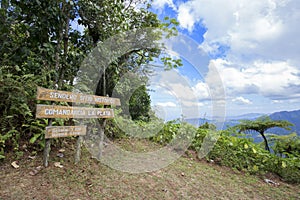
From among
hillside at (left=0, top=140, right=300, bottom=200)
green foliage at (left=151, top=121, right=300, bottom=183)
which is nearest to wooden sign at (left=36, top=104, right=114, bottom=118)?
hillside at (left=0, top=140, right=300, bottom=200)

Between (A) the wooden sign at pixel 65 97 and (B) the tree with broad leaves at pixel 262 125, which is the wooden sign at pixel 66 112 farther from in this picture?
(B) the tree with broad leaves at pixel 262 125

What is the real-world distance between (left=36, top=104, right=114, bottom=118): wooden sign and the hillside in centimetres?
86

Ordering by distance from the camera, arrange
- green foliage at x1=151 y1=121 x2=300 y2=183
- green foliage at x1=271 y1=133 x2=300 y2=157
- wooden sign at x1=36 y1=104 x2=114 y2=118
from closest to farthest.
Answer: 1. wooden sign at x1=36 y1=104 x2=114 y2=118
2. green foliage at x1=151 y1=121 x2=300 y2=183
3. green foliage at x1=271 y1=133 x2=300 y2=157

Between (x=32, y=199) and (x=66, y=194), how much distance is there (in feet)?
1.26

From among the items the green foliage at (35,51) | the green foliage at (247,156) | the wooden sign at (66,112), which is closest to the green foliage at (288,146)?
the green foliage at (247,156)

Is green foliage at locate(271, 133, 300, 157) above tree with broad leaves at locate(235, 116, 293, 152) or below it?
below

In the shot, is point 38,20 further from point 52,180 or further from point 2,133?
point 52,180

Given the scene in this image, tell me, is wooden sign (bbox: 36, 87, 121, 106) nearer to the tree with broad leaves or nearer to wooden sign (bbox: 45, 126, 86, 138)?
wooden sign (bbox: 45, 126, 86, 138)

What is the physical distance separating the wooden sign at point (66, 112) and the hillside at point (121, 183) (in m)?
0.86

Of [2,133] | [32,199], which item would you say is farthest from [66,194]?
[2,133]

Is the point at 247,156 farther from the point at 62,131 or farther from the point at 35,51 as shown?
the point at 35,51

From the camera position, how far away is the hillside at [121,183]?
2.50 metres

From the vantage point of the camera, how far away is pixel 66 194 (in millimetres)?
2445

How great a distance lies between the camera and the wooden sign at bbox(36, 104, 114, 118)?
267cm
